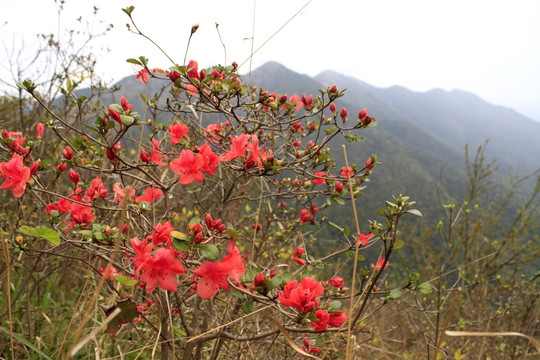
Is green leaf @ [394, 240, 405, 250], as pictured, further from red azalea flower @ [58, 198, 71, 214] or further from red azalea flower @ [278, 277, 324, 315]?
red azalea flower @ [58, 198, 71, 214]

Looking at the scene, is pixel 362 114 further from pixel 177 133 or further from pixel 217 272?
pixel 217 272

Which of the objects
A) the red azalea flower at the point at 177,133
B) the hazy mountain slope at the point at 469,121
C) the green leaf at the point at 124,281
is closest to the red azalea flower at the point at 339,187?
the red azalea flower at the point at 177,133

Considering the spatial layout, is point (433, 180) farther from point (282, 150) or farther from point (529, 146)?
point (529, 146)

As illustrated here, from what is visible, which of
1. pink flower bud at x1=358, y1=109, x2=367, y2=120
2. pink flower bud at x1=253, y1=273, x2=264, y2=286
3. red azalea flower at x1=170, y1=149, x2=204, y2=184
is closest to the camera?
pink flower bud at x1=253, y1=273, x2=264, y2=286

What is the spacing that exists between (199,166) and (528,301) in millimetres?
3370

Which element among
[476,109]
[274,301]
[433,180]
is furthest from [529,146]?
[274,301]

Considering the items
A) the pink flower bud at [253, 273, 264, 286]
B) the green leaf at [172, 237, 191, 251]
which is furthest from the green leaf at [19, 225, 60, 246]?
the pink flower bud at [253, 273, 264, 286]

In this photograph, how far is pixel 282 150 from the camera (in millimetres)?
1728

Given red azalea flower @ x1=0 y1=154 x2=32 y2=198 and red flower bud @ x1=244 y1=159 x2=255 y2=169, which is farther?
red flower bud @ x1=244 y1=159 x2=255 y2=169

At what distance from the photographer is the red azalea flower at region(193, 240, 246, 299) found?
2.66 ft

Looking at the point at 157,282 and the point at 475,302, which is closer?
the point at 157,282

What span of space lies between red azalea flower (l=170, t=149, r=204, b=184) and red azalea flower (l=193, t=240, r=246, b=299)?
0.95 feet

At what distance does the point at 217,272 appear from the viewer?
2.70 ft

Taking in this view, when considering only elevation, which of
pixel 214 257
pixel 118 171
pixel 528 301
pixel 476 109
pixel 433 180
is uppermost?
pixel 476 109
